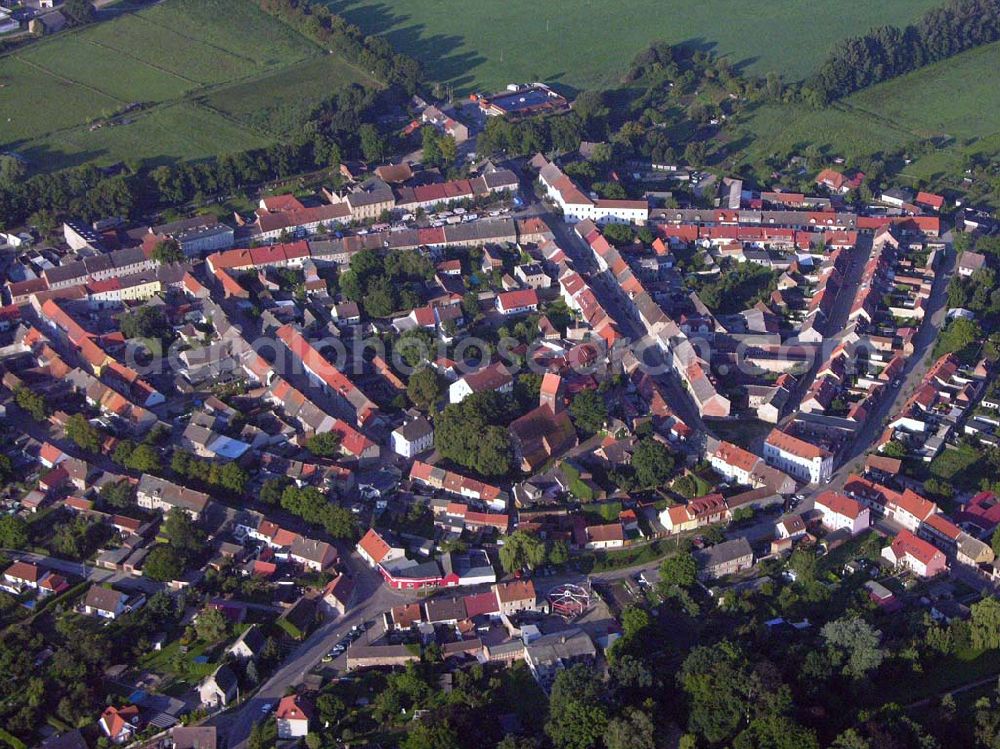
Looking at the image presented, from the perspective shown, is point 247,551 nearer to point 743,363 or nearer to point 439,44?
point 743,363

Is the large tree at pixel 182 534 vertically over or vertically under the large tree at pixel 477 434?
over

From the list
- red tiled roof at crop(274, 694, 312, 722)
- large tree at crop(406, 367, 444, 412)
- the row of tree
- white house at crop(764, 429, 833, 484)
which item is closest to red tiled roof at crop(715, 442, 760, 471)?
white house at crop(764, 429, 833, 484)

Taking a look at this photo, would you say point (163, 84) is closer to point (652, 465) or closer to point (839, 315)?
point (839, 315)

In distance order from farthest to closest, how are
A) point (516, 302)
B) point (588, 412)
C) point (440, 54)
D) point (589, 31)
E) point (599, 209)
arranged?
point (589, 31), point (440, 54), point (599, 209), point (516, 302), point (588, 412)

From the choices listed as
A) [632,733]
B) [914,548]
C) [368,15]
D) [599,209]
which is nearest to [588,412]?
[914,548]

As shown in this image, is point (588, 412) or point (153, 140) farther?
point (153, 140)

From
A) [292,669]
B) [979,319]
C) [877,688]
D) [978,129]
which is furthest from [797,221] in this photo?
[292,669]

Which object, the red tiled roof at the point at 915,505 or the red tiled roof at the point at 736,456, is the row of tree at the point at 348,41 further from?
the red tiled roof at the point at 915,505

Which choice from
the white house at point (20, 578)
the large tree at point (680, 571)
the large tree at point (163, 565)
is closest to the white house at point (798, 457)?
the large tree at point (680, 571)
